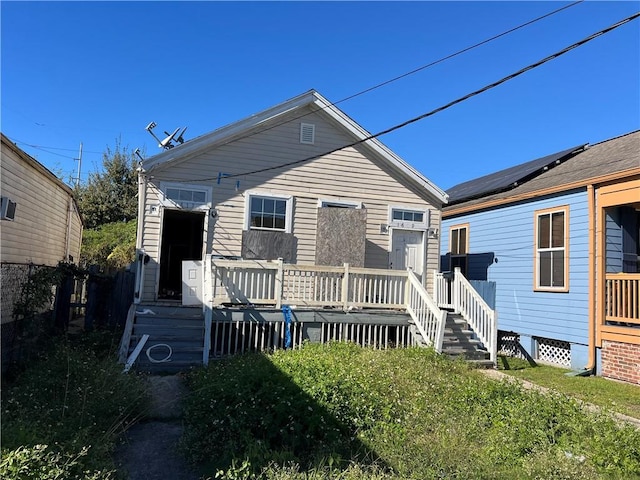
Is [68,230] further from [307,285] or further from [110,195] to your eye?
[110,195]

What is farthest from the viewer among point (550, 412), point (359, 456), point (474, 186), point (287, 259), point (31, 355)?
point (474, 186)

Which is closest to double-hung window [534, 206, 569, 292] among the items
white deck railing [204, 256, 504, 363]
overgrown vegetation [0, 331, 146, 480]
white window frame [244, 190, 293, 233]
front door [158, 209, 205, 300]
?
white deck railing [204, 256, 504, 363]

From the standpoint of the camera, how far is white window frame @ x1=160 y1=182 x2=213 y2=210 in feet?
33.8

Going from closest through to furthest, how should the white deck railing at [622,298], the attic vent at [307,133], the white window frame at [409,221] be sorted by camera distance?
the white deck railing at [622,298]
the attic vent at [307,133]
the white window frame at [409,221]

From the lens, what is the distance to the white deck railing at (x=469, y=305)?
961 centimetres

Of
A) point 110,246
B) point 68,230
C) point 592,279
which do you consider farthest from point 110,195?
point 592,279

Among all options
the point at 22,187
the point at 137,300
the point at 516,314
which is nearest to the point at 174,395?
the point at 137,300

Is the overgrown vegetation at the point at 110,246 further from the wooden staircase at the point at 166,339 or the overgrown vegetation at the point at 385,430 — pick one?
the overgrown vegetation at the point at 385,430

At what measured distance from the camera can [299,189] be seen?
11312 millimetres

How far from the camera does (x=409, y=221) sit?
39.3 ft

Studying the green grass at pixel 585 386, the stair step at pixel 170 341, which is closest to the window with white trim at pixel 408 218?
the green grass at pixel 585 386

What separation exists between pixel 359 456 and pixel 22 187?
8536 millimetres

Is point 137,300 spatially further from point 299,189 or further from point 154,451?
point 154,451

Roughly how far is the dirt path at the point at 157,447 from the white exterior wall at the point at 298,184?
4607mm
